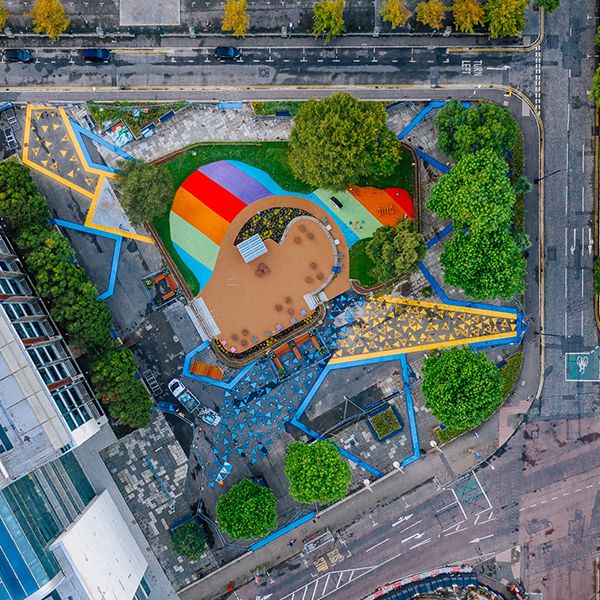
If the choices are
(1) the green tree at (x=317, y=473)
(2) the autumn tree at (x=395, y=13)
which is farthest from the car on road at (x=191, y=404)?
(2) the autumn tree at (x=395, y=13)

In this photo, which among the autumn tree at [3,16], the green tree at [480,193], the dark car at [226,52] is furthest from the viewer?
the dark car at [226,52]

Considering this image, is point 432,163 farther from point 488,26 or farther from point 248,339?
point 248,339

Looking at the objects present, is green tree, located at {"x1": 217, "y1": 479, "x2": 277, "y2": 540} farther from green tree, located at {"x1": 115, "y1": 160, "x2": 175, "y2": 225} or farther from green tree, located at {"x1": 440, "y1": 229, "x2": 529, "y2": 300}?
green tree, located at {"x1": 115, "y1": 160, "x2": 175, "y2": 225}

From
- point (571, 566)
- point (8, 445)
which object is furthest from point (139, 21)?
point (571, 566)

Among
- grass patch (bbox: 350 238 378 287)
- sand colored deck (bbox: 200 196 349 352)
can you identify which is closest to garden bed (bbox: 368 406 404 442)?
sand colored deck (bbox: 200 196 349 352)

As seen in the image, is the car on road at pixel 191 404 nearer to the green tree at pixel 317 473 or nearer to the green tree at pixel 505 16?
the green tree at pixel 317 473

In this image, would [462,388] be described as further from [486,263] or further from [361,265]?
[361,265]
